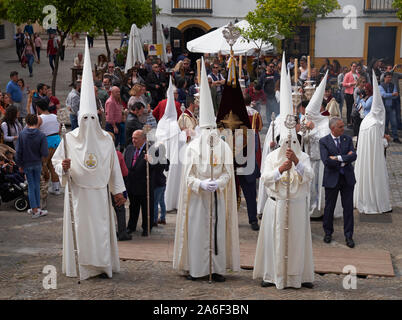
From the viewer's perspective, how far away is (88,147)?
7.79 meters

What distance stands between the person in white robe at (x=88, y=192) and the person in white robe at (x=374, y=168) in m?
5.13

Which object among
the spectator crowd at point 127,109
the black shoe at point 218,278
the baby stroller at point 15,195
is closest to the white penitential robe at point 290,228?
the black shoe at point 218,278

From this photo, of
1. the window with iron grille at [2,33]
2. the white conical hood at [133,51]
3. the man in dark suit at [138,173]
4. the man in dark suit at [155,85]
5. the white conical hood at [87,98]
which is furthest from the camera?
the window with iron grille at [2,33]

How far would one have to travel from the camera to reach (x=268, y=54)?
3153 cm

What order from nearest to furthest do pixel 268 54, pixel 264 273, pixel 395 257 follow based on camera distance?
pixel 264 273 < pixel 395 257 < pixel 268 54

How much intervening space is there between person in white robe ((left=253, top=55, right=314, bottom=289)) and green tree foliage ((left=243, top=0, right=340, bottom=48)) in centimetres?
1557

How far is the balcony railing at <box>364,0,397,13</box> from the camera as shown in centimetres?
3428

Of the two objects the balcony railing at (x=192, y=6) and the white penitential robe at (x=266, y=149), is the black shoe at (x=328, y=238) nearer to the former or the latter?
the white penitential robe at (x=266, y=149)

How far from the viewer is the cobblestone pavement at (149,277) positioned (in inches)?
290

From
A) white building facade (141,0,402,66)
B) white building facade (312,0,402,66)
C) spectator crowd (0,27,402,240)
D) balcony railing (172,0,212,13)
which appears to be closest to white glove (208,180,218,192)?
spectator crowd (0,27,402,240)

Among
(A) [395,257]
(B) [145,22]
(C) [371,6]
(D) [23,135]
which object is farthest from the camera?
(C) [371,6]

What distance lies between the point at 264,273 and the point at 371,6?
29.4 meters

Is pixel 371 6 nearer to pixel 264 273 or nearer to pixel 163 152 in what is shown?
pixel 163 152
